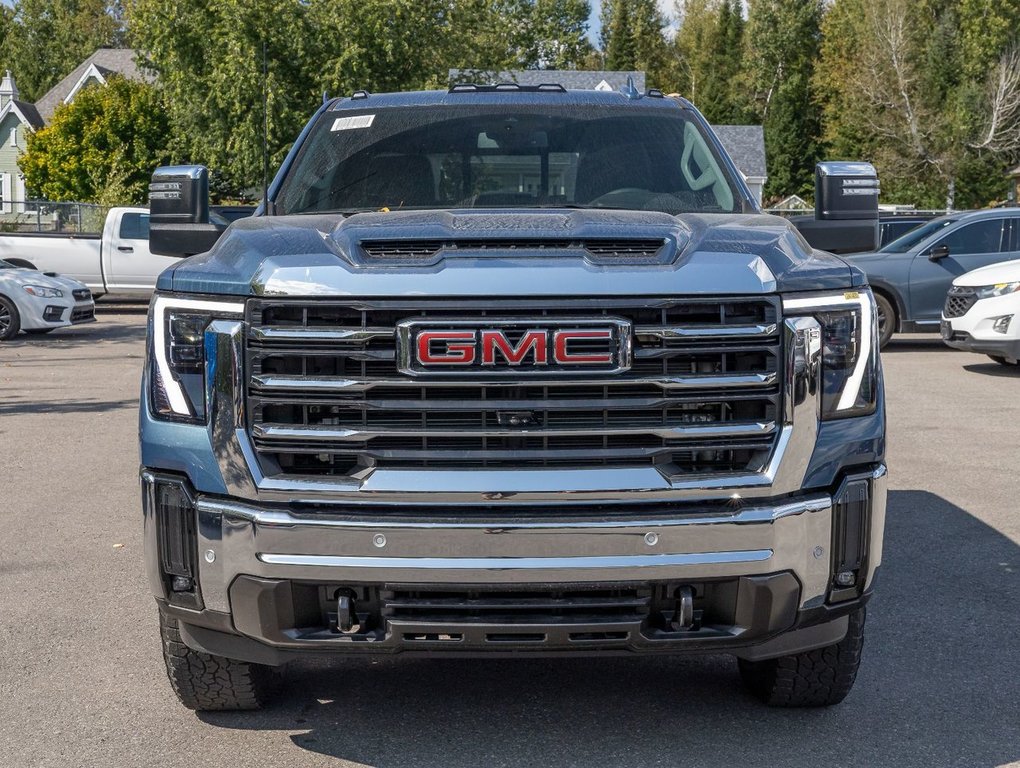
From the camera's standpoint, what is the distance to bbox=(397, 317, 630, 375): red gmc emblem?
13.0 feet

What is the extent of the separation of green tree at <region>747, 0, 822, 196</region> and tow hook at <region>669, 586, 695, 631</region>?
81519 mm

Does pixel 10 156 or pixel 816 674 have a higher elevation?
pixel 816 674

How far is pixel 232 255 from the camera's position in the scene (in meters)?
4.28

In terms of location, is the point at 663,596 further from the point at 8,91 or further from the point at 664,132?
the point at 8,91

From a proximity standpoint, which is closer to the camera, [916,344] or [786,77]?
[916,344]

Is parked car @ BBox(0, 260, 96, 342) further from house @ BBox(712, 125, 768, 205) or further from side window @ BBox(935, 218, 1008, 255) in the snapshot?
house @ BBox(712, 125, 768, 205)

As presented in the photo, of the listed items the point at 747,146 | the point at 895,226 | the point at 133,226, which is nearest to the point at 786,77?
the point at 747,146

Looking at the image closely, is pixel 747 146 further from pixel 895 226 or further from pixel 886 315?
pixel 886 315

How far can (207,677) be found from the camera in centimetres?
458

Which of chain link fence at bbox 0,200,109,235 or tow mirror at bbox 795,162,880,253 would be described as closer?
tow mirror at bbox 795,162,880,253

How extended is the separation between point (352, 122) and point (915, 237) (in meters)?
14.2

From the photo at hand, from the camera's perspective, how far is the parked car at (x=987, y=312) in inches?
606

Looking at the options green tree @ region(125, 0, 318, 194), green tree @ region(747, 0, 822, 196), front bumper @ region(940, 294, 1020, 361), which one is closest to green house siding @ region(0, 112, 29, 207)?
green tree @ region(125, 0, 318, 194)

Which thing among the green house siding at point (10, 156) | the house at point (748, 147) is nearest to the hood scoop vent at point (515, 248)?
the green house siding at point (10, 156)
